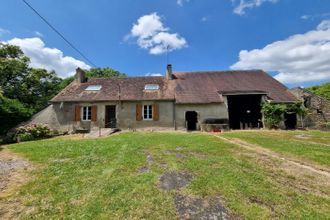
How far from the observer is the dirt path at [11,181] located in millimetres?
3631

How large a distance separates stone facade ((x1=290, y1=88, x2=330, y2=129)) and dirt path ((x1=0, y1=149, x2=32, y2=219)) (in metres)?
18.3

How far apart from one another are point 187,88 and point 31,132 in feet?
40.3

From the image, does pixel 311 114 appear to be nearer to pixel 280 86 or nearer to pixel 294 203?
pixel 280 86

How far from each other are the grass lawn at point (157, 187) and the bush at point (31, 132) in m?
7.82

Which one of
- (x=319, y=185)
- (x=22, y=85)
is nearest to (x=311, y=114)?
(x=319, y=185)

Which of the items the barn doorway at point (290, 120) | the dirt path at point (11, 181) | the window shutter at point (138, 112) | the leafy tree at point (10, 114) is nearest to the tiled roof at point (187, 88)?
the window shutter at point (138, 112)

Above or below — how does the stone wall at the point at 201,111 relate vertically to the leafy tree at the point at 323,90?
below

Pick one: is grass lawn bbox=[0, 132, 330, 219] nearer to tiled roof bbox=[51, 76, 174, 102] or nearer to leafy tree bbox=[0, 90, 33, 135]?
tiled roof bbox=[51, 76, 174, 102]

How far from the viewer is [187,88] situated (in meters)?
18.1

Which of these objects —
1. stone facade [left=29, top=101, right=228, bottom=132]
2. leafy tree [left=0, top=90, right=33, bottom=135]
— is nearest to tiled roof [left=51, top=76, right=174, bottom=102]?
stone facade [left=29, top=101, right=228, bottom=132]

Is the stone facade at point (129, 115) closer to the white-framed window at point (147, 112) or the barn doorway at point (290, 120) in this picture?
the white-framed window at point (147, 112)

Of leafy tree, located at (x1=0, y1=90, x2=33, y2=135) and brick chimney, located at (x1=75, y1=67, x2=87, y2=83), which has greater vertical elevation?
brick chimney, located at (x1=75, y1=67, x2=87, y2=83)

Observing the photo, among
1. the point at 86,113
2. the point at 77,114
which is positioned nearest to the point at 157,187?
the point at 86,113

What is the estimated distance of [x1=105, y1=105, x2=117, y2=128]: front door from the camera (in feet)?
55.4
